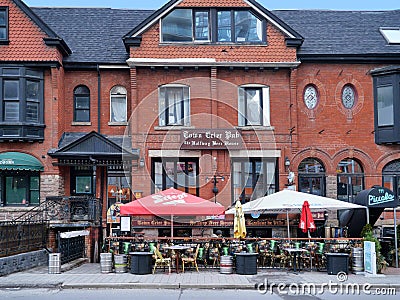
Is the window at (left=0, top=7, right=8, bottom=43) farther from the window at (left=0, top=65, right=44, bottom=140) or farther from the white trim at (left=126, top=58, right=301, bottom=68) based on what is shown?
the white trim at (left=126, top=58, right=301, bottom=68)

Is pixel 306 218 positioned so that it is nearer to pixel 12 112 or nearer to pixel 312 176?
pixel 312 176

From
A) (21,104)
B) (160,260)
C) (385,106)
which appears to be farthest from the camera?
(385,106)

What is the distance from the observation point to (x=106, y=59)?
2511 cm

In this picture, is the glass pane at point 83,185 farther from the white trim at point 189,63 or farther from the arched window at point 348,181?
the arched window at point 348,181

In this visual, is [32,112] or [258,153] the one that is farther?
[258,153]

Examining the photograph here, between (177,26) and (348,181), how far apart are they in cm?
1015

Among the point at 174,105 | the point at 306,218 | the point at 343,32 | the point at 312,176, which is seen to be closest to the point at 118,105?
the point at 174,105

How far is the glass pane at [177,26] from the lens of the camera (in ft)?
80.8

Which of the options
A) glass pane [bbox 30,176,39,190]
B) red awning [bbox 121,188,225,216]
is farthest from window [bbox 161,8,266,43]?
red awning [bbox 121,188,225,216]

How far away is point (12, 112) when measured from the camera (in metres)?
23.3

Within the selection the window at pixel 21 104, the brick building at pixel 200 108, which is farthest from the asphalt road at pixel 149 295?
the window at pixel 21 104

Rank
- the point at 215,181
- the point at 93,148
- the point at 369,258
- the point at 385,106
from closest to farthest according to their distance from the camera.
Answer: the point at 369,258
the point at 93,148
the point at 215,181
the point at 385,106

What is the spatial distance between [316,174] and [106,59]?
10537mm

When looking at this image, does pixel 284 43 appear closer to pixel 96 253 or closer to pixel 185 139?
pixel 185 139
